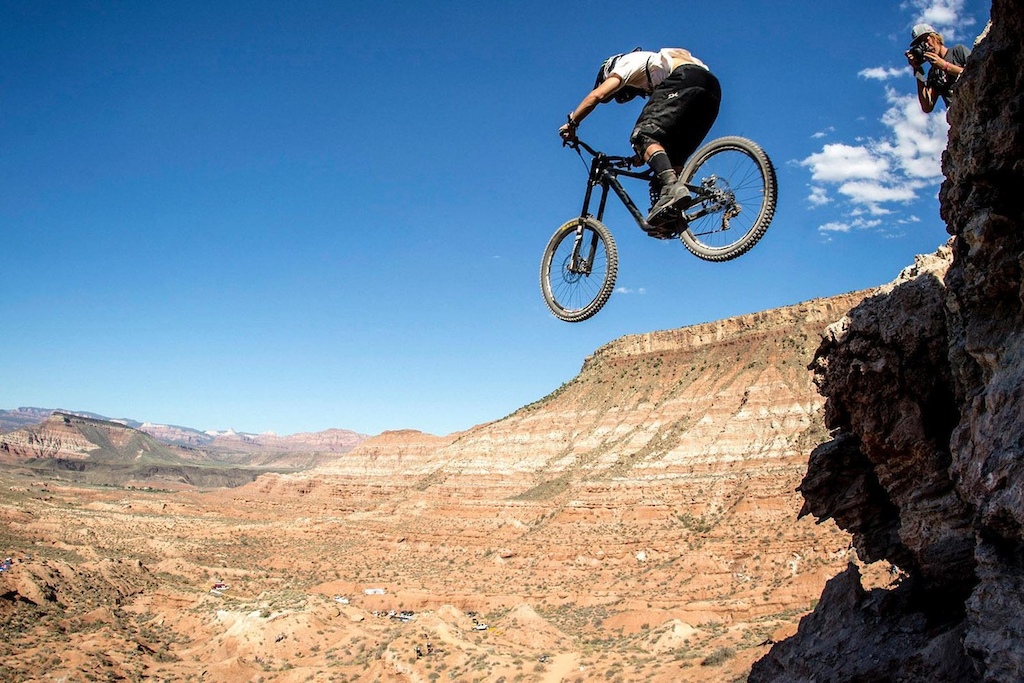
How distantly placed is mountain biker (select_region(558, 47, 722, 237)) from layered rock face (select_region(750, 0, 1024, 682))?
258cm

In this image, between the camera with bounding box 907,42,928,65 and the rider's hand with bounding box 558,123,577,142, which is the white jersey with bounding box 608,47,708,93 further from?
the camera with bounding box 907,42,928,65

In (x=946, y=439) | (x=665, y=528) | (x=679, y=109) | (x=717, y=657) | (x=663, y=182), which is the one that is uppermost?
(x=679, y=109)

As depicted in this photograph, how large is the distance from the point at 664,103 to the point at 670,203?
1.02 metres

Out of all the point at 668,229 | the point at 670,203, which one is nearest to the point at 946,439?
the point at 668,229

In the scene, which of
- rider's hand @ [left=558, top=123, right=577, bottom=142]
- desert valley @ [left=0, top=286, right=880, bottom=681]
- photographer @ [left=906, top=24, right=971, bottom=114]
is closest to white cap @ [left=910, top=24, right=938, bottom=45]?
photographer @ [left=906, top=24, right=971, bottom=114]

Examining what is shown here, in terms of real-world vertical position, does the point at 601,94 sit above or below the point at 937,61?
below

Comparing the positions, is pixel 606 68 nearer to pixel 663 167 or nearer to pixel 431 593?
pixel 663 167

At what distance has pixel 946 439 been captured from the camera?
10070mm

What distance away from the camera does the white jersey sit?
6480mm

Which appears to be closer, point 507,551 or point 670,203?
point 670,203

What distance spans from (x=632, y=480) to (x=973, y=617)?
45132 millimetres

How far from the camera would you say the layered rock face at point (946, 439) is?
5.82 meters

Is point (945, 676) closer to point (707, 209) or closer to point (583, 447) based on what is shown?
point (707, 209)

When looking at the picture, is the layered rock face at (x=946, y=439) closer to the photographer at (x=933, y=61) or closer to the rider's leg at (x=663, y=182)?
the photographer at (x=933, y=61)
